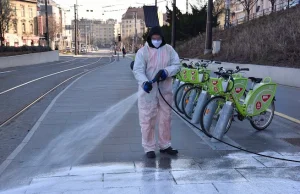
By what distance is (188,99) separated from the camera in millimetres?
8180

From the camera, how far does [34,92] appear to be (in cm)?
1292

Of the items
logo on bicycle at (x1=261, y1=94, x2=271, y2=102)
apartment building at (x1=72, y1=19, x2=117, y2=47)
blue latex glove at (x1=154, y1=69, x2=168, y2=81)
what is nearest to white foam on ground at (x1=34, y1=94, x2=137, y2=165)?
blue latex glove at (x1=154, y1=69, x2=168, y2=81)

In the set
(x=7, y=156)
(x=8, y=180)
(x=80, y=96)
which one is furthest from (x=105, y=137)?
(x=80, y=96)

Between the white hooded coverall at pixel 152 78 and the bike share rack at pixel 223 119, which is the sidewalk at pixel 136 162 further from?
the white hooded coverall at pixel 152 78

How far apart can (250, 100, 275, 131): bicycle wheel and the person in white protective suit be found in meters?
2.37

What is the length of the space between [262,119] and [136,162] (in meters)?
3.08

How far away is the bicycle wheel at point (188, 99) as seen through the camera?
7852 millimetres

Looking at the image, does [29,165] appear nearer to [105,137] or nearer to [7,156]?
[7,156]

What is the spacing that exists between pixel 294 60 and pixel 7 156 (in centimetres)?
1238

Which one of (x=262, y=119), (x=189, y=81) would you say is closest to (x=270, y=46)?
(x=189, y=81)

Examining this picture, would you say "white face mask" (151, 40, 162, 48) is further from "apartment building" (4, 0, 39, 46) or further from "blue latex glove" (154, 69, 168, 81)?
"apartment building" (4, 0, 39, 46)

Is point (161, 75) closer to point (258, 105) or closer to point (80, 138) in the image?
point (80, 138)

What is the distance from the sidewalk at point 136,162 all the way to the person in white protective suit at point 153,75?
1.65ft

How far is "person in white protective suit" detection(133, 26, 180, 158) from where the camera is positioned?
16.5 feet
